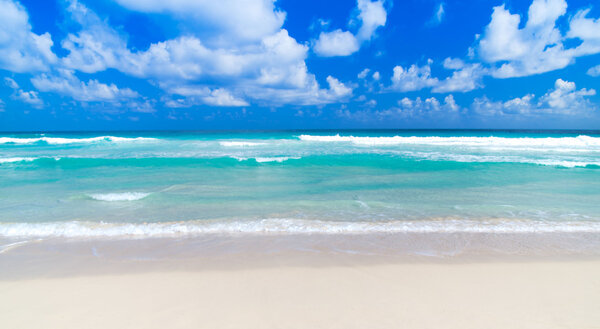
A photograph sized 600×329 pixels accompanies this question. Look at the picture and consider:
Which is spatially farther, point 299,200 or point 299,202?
point 299,200

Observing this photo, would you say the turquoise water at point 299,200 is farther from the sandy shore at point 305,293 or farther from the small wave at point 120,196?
the sandy shore at point 305,293

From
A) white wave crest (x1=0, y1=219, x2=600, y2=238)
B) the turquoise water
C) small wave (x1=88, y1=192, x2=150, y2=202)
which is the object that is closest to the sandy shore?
white wave crest (x1=0, y1=219, x2=600, y2=238)

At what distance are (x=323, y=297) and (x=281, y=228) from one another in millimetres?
2288

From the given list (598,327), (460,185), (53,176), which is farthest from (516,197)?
(53,176)

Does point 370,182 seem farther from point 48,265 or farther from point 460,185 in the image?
point 48,265

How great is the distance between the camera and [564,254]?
4.15 meters

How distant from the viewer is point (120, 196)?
26.3ft

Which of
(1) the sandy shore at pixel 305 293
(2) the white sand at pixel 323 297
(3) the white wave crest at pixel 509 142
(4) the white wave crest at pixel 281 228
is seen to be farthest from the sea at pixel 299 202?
(3) the white wave crest at pixel 509 142

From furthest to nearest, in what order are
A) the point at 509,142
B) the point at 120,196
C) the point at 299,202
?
the point at 509,142 → the point at 120,196 → the point at 299,202

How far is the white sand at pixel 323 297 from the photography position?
276 centimetres

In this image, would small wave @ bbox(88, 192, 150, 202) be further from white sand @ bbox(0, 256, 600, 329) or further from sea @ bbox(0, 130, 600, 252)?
white sand @ bbox(0, 256, 600, 329)

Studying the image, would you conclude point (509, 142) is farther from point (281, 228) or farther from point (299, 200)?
point (281, 228)

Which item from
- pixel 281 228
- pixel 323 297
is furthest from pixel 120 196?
pixel 323 297

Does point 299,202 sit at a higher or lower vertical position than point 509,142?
lower
